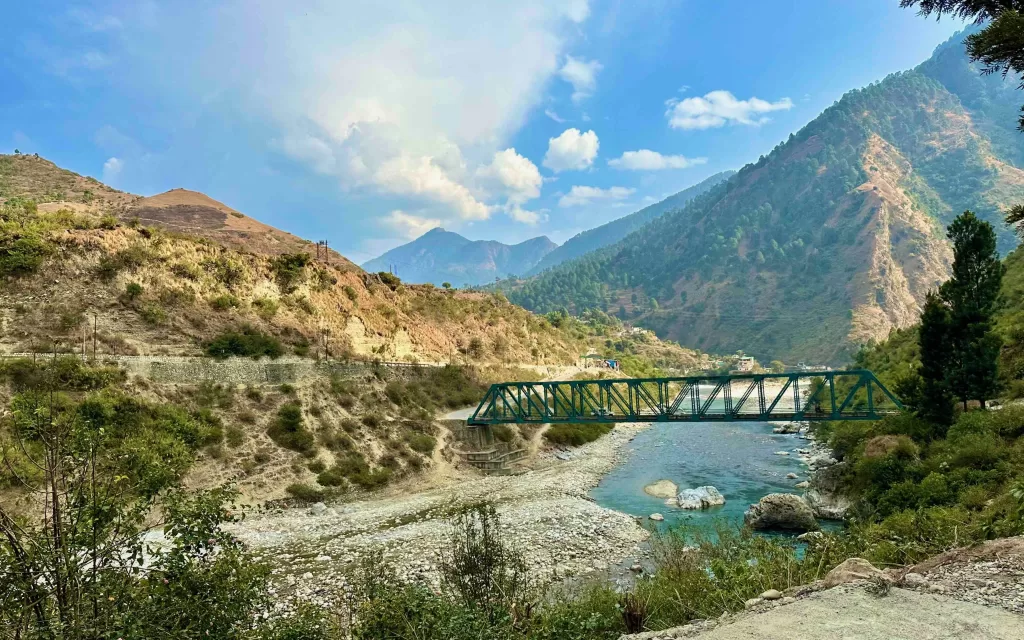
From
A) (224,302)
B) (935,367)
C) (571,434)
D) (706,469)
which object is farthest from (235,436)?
(935,367)

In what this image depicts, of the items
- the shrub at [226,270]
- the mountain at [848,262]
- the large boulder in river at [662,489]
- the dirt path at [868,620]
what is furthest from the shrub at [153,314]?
the mountain at [848,262]

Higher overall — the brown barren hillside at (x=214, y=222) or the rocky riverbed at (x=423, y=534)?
the brown barren hillside at (x=214, y=222)

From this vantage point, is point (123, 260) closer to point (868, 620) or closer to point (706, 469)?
point (868, 620)

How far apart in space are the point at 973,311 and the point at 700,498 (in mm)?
13976

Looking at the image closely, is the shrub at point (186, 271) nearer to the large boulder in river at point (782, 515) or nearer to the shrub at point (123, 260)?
the shrub at point (123, 260)

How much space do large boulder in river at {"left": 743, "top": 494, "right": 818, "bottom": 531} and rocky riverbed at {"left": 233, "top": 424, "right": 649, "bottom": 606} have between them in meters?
4.67

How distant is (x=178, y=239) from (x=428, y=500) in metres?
27.4

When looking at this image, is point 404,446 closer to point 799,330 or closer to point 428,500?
point 428,500

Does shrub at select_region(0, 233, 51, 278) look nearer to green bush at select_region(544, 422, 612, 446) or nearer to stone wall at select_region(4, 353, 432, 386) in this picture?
stone wall at select_region(4, 353, 432, 386)

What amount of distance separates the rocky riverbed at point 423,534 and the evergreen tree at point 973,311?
14158mm

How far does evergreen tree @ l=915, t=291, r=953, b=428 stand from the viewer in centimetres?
1953

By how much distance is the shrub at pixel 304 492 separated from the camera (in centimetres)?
2441

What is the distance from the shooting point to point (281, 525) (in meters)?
22.0

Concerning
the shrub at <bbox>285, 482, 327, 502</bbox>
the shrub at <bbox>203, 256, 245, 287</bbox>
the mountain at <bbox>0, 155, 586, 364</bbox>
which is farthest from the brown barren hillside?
the shrub at <bbox>285, 482, 327, 502</bbox>
